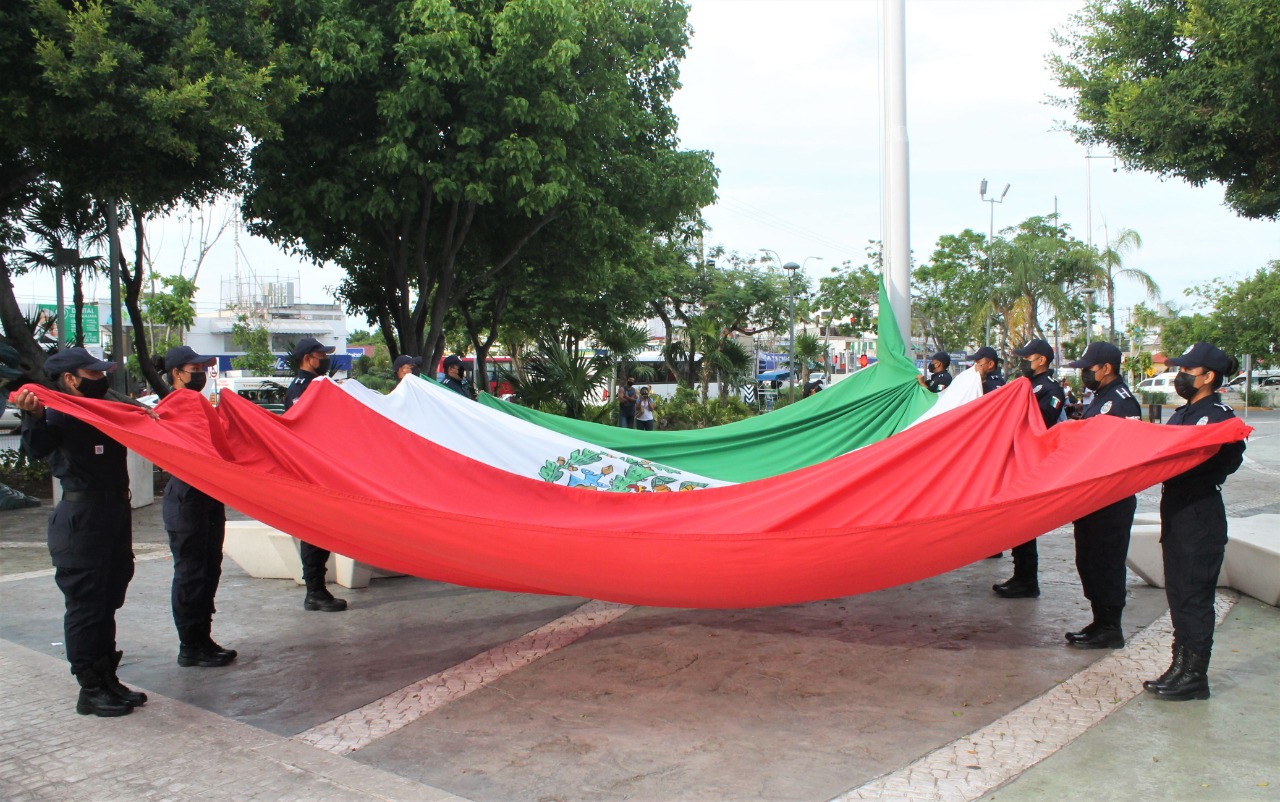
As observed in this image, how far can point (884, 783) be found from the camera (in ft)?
12.6

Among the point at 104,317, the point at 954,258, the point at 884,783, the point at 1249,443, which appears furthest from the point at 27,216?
the point at 104,317

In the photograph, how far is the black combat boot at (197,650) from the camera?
215 inches

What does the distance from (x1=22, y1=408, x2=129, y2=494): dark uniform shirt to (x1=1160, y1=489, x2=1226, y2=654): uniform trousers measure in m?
5.31

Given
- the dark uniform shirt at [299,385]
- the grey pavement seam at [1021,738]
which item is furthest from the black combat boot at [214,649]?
the grey pavement seam at [1021,738]

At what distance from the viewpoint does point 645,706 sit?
4750 millimetres

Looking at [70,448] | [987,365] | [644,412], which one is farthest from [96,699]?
[644,412]

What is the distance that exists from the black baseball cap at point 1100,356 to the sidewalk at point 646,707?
168 centimetres

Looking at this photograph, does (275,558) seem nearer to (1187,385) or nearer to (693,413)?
(1187,385)

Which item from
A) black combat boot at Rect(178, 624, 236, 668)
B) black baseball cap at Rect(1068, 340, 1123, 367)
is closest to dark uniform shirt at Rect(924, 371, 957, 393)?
black baseball cap at Rect(1068, 340, 1123, 367)

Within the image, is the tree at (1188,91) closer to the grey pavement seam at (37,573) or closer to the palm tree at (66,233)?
the grey pavement seam at (37,573)

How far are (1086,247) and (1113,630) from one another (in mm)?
35137

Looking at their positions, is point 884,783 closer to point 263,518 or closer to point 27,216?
point 263,518

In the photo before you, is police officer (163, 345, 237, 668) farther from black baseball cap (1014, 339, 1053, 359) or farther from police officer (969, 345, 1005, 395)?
black baseball cap (1014, 339, 1053, 359)

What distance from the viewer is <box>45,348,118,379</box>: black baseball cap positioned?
15.5 ft
